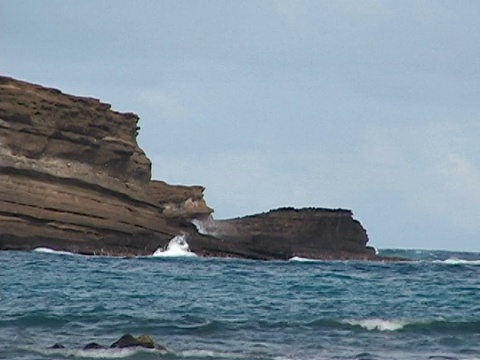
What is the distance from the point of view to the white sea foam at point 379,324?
26328 mm

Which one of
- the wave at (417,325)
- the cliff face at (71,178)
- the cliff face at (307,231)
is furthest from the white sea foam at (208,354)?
the cliff face at (307,231)

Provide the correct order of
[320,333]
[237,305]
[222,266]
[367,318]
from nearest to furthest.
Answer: [320,333], [367,318], [237,305], [222,266]

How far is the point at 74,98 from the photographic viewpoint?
73.1 m

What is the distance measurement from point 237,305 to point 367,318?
15.0 feet

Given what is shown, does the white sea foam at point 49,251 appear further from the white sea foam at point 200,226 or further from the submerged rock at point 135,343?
the submerged rock at point 135,343

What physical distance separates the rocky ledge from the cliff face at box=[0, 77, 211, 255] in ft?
Answer: 0.20

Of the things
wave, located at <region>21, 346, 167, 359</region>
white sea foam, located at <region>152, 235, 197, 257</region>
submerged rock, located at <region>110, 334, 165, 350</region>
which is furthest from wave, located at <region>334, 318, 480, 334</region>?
white sea foam, located at <region>152, 235, 197, 257</region>

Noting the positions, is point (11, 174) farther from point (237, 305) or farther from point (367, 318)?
point (367, 318)

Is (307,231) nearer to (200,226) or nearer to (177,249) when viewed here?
(200,226)

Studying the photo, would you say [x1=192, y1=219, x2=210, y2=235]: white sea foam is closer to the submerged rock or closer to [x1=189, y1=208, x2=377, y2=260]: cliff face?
[x1=189, y1=208, x2=377, y2=260]: cliff face

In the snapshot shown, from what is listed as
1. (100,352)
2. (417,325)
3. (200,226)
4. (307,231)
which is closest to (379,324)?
(417,325)

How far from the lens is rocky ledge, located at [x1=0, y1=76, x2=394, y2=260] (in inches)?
2552

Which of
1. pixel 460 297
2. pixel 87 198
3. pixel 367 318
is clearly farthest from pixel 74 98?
pixel 367 318

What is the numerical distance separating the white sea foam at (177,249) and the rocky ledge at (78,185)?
35cm
